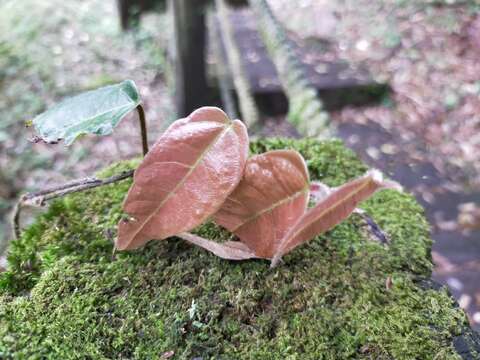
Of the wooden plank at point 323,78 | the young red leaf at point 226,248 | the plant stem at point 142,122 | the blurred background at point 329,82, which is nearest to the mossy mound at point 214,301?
the young red leaf at point 226,248

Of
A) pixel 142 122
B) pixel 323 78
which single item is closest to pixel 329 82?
pixel 323 78

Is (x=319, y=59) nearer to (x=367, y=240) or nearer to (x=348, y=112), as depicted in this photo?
(x=348, y=112)

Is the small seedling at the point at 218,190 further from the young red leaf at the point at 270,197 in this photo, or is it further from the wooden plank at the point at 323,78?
the wooden plank at the point at 323,78

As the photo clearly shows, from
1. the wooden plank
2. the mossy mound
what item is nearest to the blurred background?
the wooden plank

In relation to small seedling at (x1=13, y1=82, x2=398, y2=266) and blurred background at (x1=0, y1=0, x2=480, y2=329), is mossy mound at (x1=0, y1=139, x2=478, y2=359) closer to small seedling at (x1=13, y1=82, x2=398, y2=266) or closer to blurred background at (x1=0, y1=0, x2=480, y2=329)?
small seedling at (x1=13, y1=82, x2=398, y2=266)

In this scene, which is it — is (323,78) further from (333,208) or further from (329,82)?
(333,208)

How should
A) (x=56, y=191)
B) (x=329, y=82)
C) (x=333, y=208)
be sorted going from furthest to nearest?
(x=329, y=82), (x=56, y=191), (x=333, y=208)

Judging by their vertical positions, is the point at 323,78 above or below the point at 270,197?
below
